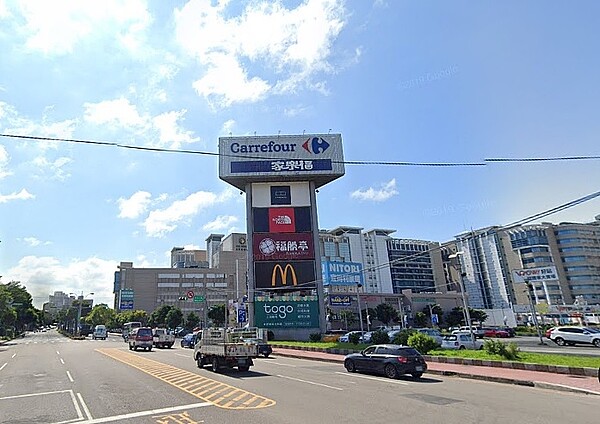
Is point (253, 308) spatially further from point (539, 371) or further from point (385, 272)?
point (385, 272)

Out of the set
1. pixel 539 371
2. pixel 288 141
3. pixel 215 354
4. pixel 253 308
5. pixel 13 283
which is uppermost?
pixel 288 141

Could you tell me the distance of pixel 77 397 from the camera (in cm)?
1248

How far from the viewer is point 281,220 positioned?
171 feet

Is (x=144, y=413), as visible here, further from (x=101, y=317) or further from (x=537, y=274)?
(x=101, y=317)

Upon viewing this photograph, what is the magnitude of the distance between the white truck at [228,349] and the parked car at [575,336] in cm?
3015

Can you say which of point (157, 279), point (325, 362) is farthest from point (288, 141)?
point (157, 279)

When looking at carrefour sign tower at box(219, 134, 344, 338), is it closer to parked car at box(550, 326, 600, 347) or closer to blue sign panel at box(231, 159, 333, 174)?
blue sign panel at box(231, 159, 333, 174)

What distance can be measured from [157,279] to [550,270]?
116 meters

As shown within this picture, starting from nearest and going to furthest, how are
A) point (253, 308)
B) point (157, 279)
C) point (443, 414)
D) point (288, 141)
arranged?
point (443, 414), point (253, 308), point (288, 141), point (157, 279)

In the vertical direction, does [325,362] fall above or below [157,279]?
below

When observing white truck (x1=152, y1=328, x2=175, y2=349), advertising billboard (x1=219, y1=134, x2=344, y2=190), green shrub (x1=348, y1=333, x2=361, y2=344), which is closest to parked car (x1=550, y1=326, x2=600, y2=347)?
green shrub (x1=348, y1=333, x2=361, y2=344)

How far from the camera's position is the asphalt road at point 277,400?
30.6ft

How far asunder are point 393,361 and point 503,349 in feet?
22.6

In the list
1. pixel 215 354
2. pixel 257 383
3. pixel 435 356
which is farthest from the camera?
pixel 435 356
